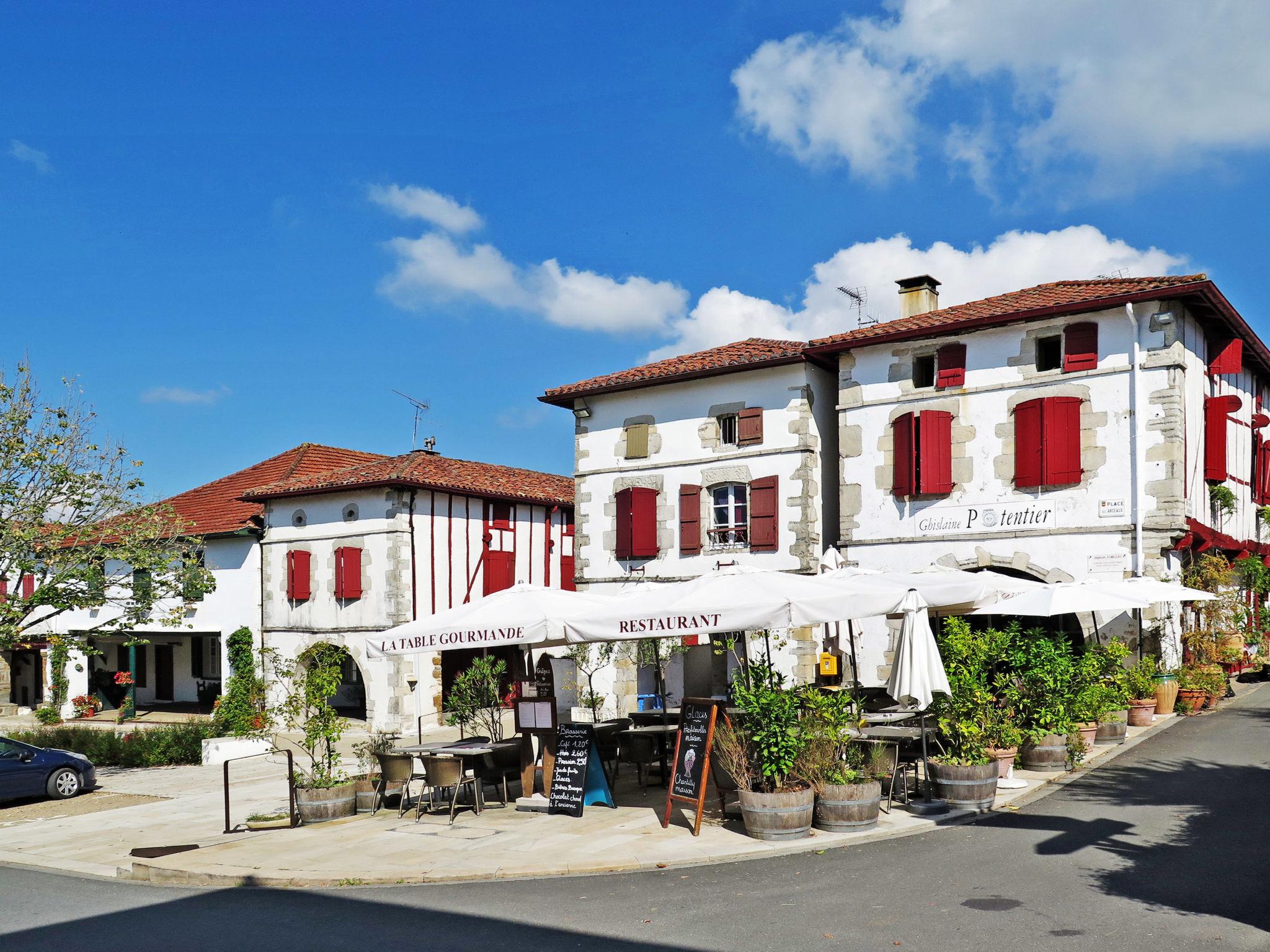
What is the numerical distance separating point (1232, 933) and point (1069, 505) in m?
11.8

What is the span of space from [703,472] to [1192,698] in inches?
364

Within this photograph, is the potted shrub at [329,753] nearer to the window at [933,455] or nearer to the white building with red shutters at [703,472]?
the white building with red shutters at [703,472]

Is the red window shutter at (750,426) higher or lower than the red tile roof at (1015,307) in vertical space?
lower

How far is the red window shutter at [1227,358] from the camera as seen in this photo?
59.7 ft

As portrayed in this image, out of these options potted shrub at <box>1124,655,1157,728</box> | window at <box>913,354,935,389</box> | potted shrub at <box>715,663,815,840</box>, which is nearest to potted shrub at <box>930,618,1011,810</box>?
potted shrub at <box>715,663,815,840</box>

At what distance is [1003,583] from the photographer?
14664 mm

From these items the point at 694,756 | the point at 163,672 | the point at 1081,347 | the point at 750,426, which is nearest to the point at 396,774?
the point at 694,756

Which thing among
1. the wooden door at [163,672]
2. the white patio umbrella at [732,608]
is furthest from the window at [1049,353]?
the wooden door at [163,672]

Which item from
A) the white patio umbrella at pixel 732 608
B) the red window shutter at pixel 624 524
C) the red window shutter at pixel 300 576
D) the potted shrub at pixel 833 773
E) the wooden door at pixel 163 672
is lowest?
the wooden door at pixel 163 672

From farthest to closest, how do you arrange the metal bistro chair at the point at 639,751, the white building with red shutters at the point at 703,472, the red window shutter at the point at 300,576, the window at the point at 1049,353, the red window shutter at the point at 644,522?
the red window shutter at the point at 300,576, the red window shutter at the point at 644,522, the white building with red shutters at the point at 703,472, the window at the point at 1049,353, the metal bistro chair at the point at 639,751

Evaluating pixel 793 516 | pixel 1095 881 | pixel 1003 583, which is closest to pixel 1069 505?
pixel 1003 583

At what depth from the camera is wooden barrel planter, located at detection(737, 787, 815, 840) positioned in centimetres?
920

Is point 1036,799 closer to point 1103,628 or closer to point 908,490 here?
point 1103,628

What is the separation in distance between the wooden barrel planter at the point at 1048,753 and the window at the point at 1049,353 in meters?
7.77
